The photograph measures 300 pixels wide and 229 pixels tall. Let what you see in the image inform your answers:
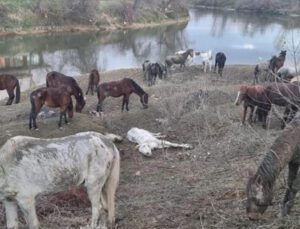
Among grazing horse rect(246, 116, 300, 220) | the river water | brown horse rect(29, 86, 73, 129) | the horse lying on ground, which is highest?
grazing horse rect(246, 116, 300, 220)

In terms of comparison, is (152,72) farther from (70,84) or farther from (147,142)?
(147,142)

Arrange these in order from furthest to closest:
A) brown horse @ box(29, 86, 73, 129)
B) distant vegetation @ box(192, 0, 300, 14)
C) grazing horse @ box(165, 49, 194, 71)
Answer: distant vegetation @ box(192, 0, 300, 14), grazing horse @ box(165, 49, 194, 71), brown horse @ box(29, 86, 73, 129)

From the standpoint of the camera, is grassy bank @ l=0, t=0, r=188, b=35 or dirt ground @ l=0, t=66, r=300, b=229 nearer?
dirt ground @ l=0, t=66, r=300, b=229

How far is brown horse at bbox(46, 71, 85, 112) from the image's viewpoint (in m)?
13.2

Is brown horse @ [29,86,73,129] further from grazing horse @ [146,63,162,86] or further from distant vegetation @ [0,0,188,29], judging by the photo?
distant vegetation @ [0,0,188,29]

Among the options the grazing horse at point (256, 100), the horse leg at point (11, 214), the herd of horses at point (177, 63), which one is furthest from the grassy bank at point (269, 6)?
the horse leg at point (11, 214)

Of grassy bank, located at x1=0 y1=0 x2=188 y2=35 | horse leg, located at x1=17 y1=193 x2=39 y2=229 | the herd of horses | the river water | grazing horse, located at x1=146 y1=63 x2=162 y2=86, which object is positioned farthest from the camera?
grassy bank, located at x1=0 y1=0 x2=188 y2=35

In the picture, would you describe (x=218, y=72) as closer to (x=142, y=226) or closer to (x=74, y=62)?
(x=74, y=62)

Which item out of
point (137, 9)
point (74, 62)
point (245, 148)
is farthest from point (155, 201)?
point (137, 9)

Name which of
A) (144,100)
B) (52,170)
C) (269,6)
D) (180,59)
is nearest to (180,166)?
(52,170)

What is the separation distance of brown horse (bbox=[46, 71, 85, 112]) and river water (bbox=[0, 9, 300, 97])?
8015mm

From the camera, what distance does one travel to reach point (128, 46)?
3609cm

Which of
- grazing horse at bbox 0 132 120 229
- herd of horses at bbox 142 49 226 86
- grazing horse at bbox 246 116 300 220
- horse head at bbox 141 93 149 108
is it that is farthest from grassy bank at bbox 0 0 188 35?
grazing horse at bbox 246 116 300 220

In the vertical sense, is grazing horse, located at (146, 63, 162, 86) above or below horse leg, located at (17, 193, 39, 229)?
below
